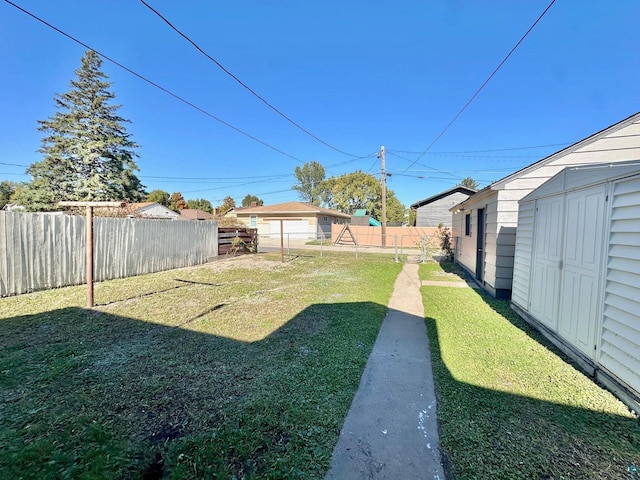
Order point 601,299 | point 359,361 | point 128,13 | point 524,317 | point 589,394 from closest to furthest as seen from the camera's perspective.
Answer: point 589,394
point 601,299
point 359,361
point 524,317
point 128,13

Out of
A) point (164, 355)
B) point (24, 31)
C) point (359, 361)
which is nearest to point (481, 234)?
point (359, 361)

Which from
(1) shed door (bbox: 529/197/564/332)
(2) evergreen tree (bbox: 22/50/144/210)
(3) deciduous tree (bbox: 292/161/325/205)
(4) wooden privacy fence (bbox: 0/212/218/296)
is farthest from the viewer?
(3) deciduous tree (bbox: 292/161/325/205)

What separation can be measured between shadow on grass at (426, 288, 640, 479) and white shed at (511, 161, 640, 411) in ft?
1.69

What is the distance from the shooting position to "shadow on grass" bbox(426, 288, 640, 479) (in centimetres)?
175

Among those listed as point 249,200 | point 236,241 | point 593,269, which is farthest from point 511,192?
point 249,200

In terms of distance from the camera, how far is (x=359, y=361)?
332 cm

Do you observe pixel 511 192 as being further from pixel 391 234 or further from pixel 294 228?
pixel 294 228

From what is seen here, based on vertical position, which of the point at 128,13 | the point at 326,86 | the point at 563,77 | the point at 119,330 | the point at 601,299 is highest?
the point at 326,86

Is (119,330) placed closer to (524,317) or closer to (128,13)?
(128,13)

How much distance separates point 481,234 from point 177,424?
328 inches

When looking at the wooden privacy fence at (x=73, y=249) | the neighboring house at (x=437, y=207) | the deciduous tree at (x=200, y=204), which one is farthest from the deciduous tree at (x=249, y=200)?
the wooden privacy fence at (x=73, y=249)

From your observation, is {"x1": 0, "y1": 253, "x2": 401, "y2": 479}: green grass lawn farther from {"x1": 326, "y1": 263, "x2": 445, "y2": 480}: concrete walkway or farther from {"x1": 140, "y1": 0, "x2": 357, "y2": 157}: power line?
{"x1": 140, "y1": 0, "x2": 357, "y2": 157}: power line

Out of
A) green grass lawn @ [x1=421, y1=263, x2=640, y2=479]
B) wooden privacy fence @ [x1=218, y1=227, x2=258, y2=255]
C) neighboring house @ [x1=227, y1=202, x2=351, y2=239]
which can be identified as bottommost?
green grass lawn @ [x1=421, y1=263, x2=640, y2=479]

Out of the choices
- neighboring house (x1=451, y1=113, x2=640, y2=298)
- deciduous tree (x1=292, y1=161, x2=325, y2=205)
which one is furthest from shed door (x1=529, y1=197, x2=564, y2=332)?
deciduous tree (x1=292, y1=161, x2=325, y2=205)
